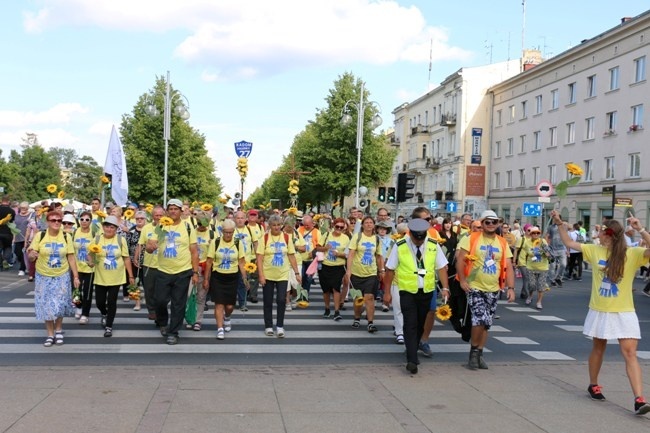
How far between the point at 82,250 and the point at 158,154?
126 feet

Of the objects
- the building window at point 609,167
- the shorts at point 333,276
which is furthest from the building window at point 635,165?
the shorts at point 333,276

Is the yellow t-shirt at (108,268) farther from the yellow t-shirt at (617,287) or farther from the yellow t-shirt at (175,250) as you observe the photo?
the yellow t-shirt at (617,287)

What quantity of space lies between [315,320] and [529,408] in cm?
571

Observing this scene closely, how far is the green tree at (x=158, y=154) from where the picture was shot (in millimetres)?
46688

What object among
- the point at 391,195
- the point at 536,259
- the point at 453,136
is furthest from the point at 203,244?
the point at 453,136

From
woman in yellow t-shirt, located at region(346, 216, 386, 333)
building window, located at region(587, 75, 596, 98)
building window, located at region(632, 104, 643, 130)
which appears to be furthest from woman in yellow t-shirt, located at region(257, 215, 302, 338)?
building window, located at region(587, 75, 596, 98)

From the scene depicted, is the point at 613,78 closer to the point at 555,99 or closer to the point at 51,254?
the point at 555,99

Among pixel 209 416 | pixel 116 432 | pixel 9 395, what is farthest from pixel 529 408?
pixel 9 395

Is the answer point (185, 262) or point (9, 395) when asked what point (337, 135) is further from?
point (9, 395)

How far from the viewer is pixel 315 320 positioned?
1149cm

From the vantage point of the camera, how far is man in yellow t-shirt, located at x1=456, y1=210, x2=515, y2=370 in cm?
790

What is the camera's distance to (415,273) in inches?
306

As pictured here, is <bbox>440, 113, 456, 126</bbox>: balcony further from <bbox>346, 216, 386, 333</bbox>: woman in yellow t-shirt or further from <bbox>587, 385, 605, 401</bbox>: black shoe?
<bbox>587, 385, 605, 401</bbox>: black shoe

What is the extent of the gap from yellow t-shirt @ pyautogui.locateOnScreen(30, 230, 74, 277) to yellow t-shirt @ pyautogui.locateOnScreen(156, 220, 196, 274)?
46.4 inches
